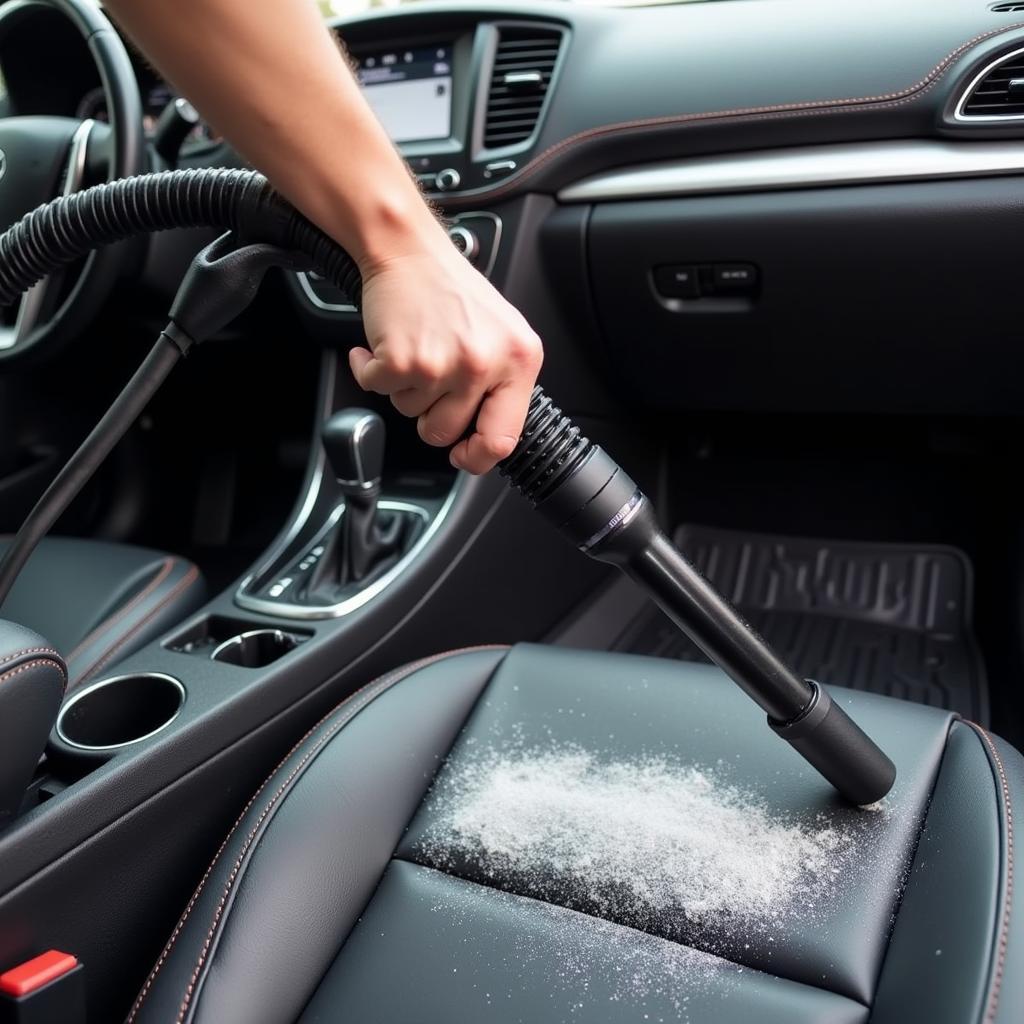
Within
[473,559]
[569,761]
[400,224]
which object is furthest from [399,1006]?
[473,559]

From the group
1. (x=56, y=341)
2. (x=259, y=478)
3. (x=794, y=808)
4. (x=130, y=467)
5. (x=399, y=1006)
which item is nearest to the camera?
(x=399, y=1006)

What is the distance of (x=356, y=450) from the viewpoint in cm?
116

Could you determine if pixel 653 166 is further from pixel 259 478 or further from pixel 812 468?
pixel 259 478

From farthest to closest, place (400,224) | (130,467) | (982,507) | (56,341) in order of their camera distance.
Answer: (130,467) < (982,507) < (56,341) < (400,224)

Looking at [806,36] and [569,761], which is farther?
[806,36]

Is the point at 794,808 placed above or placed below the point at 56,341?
below

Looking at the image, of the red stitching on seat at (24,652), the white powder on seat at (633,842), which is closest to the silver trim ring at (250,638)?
the white powder on seat at (633,842)

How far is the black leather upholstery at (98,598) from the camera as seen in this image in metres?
1.07

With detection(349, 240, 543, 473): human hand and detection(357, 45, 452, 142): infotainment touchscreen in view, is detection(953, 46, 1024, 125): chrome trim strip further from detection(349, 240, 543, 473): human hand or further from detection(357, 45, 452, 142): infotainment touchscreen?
detection(349, 240, 543, 473): human hand

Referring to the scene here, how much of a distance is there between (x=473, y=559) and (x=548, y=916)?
643 mm

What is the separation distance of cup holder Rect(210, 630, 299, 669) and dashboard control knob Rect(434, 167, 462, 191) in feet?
2.05

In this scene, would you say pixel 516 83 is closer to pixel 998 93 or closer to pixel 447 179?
pixel 447 179

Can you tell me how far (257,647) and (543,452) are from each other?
0.60m

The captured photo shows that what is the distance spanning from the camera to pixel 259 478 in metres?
2.03
